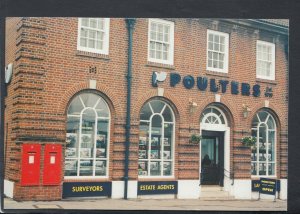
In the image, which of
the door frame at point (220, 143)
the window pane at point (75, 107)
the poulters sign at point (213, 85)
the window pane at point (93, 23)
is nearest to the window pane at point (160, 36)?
the poulters sign at point (213, 85)

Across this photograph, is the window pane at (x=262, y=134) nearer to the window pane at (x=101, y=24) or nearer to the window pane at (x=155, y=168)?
the window pane at (x=155, y=168)

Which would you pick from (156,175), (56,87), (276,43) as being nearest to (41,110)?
(56,87)

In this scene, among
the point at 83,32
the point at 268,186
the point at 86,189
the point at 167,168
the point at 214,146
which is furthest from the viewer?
the point at 214,146

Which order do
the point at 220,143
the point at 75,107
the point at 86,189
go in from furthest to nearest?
1. the point at 220,143
2. the point at 75,107
3. the point at 86,189

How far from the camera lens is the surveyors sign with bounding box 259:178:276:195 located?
1452cm

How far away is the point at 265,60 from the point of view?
1573 centimetres

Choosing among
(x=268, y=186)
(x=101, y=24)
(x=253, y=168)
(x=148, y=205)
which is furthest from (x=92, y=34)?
(x=268, y=186)

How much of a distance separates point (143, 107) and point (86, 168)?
8.49 feet

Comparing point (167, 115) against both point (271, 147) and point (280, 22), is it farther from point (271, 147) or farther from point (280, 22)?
point (280, 22)

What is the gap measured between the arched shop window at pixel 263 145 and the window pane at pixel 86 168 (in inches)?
222

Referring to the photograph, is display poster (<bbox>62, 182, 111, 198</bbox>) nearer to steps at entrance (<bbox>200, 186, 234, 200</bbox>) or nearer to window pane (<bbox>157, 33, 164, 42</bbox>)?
steps at entrance (<bbox>200, 186, 234, 200</bbox>)

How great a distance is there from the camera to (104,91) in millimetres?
13258

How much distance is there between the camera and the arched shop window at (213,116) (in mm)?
15023

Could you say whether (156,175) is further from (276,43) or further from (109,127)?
(276,43)
